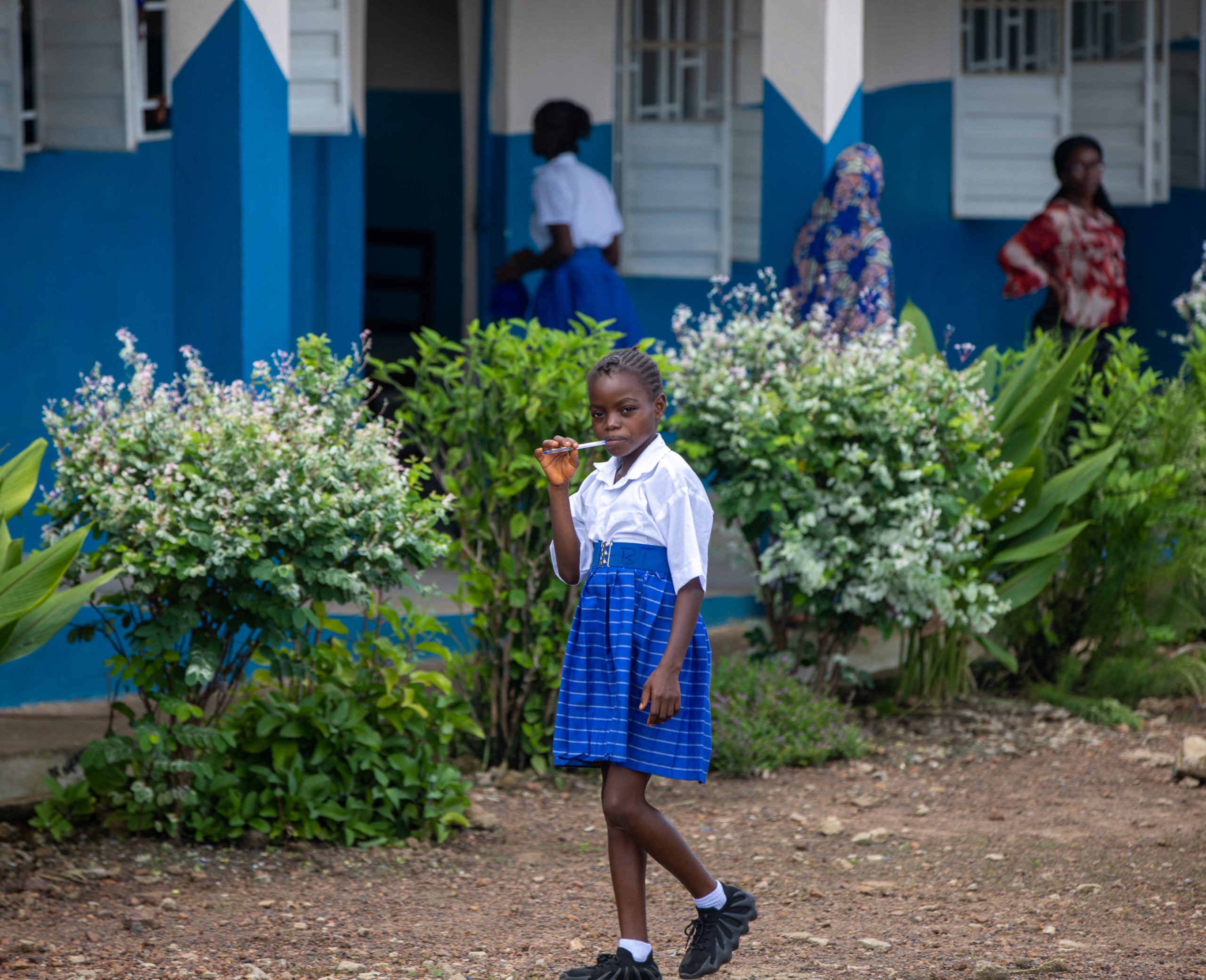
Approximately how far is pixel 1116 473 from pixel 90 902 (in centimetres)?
418

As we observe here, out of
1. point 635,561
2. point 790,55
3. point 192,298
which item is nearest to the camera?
point 635,561

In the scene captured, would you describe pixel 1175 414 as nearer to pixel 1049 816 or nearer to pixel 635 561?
pixel 1049 816

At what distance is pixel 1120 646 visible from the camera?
630 centimetres

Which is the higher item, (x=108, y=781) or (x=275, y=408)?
(x=275, y=408)

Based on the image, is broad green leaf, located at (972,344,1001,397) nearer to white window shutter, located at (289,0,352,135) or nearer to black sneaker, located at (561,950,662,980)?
white window shutter, located at (289,0,352,135)

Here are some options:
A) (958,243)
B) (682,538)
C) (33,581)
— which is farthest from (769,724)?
(958,243)

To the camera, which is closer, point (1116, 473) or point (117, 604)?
point (117, 604)

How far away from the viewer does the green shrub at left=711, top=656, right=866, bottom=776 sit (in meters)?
5.12

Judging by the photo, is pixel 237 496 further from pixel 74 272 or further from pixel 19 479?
pixel 74 272

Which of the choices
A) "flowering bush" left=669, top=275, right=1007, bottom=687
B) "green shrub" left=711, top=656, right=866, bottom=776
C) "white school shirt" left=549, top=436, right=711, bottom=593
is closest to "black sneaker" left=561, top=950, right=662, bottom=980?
"white school shirt" left=549, top=436, right=711, bottom=593

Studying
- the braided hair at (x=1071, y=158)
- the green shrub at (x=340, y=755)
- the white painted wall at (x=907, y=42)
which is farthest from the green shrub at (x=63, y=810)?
the white painted wall at (x=907, y=42)

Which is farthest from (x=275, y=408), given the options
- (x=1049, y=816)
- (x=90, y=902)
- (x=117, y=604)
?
(x=1049, y=816)

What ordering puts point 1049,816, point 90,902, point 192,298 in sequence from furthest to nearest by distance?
point 192,298 → point 1049,816 → point 90,902

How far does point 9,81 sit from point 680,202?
152 inches
